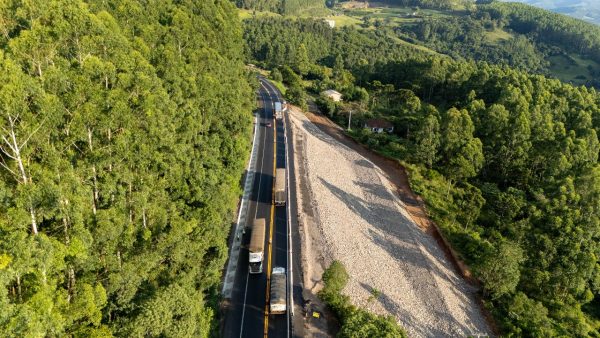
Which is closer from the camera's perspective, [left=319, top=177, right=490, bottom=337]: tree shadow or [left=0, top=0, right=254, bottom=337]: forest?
[left=0, top=0, right=254, bottom=337]: forest

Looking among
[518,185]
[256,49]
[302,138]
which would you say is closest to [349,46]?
[256,49]

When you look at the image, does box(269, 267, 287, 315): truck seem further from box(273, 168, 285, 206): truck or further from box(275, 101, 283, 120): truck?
box(275, 101, 283, 120): truck

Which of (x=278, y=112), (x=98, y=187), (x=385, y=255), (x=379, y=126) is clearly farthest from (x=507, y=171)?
(x=98, y=187)

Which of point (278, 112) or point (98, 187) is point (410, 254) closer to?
point (98, 187)

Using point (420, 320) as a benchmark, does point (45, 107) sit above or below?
above

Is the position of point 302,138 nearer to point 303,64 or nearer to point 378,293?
point 378,293

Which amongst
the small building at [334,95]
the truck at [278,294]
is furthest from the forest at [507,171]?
the truck at [278,294]

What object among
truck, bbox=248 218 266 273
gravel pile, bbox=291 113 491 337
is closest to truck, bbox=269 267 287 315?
truck, bbox=248 218 266 273
